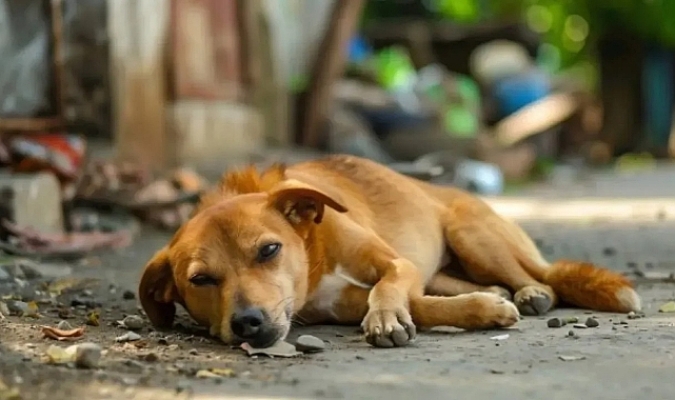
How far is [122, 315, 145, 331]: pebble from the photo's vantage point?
13.4 ft

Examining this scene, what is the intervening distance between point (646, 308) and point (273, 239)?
1.63 metres

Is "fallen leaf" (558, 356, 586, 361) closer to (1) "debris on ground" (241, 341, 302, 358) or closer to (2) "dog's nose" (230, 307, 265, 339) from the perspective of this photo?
(1) "debris on ground" (241, 341, 302, 358)

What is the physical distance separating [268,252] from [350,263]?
0.53m

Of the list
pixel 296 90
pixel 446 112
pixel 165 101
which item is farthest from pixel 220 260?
pixel 446 112

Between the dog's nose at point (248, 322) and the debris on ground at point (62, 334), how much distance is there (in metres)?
0.54

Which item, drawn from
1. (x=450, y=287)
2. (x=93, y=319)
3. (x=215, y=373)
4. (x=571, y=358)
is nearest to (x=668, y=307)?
(x=450, y=287)

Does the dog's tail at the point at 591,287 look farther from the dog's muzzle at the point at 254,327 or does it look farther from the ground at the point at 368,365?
the dog's muzzle at the point at 254,327

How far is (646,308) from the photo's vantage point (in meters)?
4.56

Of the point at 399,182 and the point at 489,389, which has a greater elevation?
the point at 399,182

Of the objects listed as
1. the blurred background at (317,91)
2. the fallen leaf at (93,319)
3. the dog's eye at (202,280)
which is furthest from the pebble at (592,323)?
the blurred background at (317,91)

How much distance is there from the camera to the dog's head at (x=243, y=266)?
369 centimetres

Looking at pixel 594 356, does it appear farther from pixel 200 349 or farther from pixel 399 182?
pixel 399 182

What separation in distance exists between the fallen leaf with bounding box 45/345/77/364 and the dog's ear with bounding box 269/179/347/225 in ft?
3.41

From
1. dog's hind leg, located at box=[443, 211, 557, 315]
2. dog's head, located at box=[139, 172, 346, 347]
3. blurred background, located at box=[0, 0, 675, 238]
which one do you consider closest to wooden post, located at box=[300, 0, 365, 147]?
blurred background, located at box=[0, 0, 675, 238]
